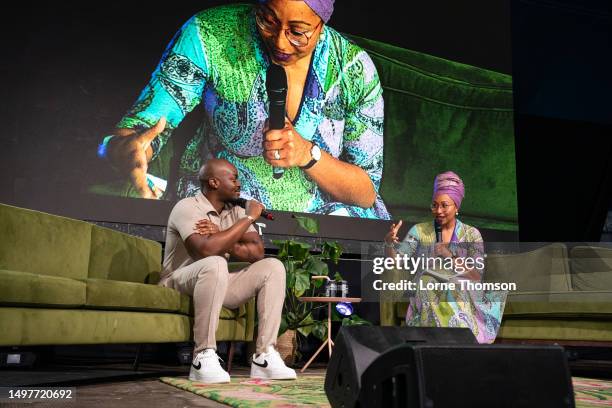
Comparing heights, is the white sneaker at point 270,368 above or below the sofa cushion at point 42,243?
below

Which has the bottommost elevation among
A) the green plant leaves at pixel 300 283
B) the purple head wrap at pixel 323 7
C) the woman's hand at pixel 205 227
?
the green plant leaves at pixel 300 283

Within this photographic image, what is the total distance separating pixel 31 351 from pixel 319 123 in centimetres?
251

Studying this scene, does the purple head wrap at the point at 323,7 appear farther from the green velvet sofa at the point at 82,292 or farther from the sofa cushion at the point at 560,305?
the sofa cushion at the point at 560,305

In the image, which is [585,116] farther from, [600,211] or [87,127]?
[87,127]

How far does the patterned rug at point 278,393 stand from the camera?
78.3 inches

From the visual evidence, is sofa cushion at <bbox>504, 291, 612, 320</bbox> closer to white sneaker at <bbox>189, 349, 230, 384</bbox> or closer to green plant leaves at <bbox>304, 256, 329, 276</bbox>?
green plant leaves at <bbox>304, 256, 329, 276</bbox>

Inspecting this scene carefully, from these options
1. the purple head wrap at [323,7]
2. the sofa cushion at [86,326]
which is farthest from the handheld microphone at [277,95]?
the sofa cushion at [86,326]

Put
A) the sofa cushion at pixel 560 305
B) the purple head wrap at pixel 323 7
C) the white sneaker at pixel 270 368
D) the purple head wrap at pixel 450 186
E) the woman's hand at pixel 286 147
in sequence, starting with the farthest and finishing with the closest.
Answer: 1. the purple head wrap at pixel 323 7
2. the purple head wrap at pixel 450 186
3. the woman's hand at pixel 286 147
4. the sofa cushion at pixel 560 305
5. the white sneaker at pixel 270 368

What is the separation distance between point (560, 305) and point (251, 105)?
99.5 inches

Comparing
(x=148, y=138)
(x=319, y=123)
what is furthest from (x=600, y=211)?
(x=148, y=138)

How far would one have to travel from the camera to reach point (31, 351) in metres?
3.82

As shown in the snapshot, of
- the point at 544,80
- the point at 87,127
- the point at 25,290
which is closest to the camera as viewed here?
the point at 25,290

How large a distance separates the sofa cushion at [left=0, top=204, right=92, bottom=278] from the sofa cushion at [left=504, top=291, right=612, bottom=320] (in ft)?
7.31

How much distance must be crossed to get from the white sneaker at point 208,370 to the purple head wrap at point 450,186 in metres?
2.64
